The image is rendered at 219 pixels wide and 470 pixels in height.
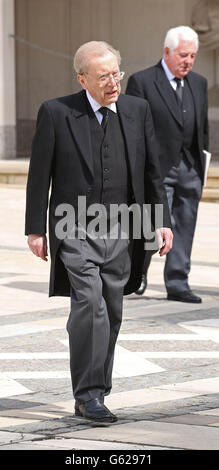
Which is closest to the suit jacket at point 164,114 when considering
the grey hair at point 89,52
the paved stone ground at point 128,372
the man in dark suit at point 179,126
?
the man in dark suit at point 179,126

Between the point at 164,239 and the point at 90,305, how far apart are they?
0.50 m

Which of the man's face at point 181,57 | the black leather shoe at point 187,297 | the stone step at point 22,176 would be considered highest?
the man's face at point 181,57

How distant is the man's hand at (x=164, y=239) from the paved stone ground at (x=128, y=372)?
66 centimetres

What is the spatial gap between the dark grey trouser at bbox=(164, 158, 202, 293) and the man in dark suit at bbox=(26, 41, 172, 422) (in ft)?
10.5

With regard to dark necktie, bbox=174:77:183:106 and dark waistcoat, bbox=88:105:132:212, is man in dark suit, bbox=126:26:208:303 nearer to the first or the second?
dark necktie, bbox=174:77:183:106

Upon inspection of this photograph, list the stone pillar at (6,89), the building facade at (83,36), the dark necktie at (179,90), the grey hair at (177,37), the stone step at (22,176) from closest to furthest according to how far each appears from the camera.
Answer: the grey hair at (177,37), the dark necktie at (179,90), the stone step at (22,176), the stone pillar at (6,89), the building facade at (83,36)

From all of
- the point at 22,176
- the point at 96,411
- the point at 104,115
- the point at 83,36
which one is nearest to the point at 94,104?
the point at 104,115

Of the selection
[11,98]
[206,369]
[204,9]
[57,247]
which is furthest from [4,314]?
[204,9]

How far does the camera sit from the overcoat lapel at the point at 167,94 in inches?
358

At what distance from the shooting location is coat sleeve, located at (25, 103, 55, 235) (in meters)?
5.81

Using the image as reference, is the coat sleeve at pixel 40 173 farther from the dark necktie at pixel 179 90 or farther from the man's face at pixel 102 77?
Result: the dark necktie at pixel 179 90

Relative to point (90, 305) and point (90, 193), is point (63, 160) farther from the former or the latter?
point (90, 305)

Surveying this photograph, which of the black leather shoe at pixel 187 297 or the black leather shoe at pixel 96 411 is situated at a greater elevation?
the black leather shoe at pixel 96 411

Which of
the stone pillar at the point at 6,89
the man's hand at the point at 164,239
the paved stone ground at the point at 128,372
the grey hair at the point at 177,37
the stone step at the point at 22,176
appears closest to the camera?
the paved stone ground at the point at 128,372
